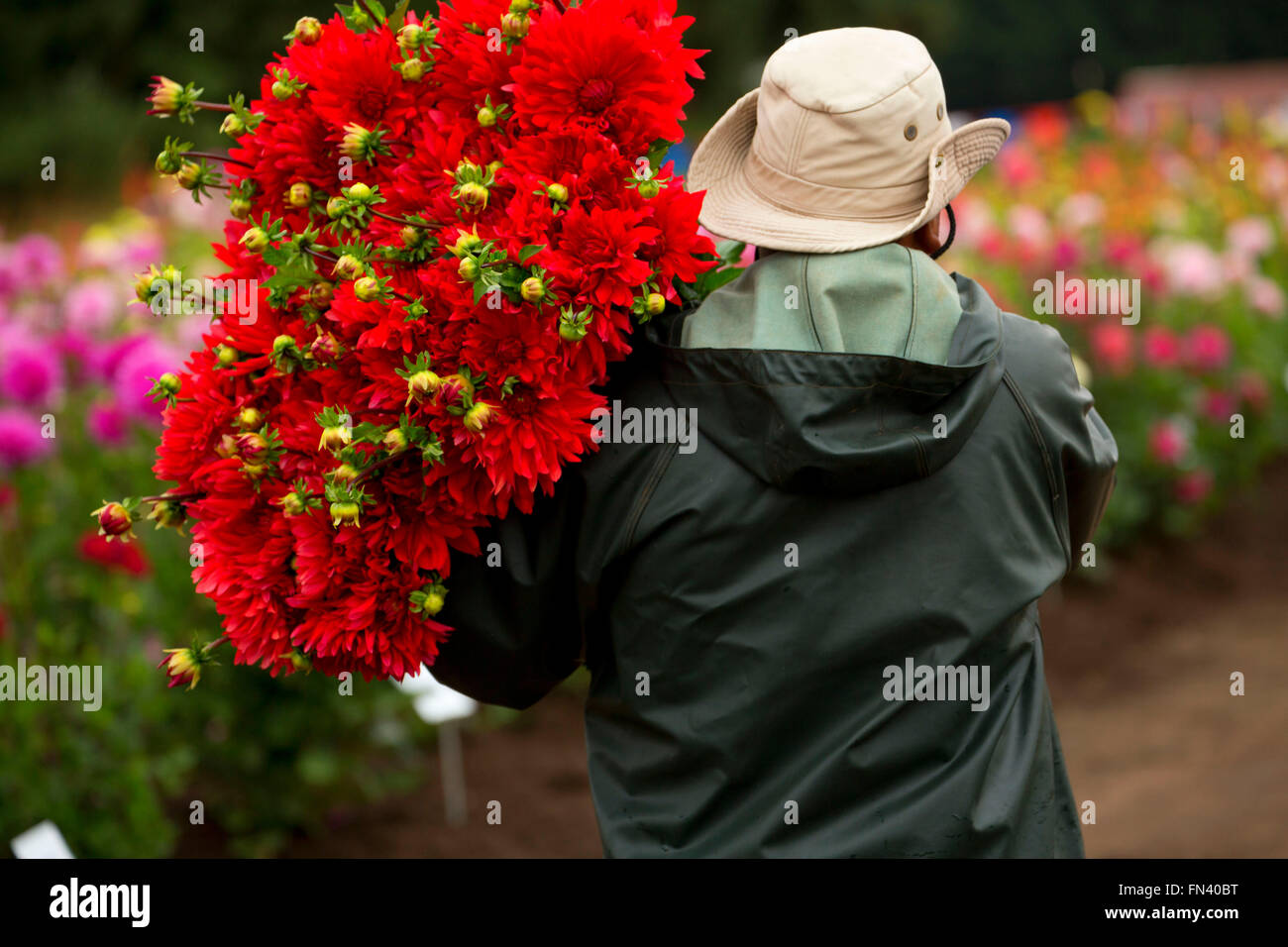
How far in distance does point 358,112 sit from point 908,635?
102cm

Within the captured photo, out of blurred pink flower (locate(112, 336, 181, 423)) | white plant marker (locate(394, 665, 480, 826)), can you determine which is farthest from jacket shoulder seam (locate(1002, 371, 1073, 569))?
blurred pink flower (locate(112, 336, 181, 423))

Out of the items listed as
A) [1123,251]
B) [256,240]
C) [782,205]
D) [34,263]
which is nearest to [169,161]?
[256,240]

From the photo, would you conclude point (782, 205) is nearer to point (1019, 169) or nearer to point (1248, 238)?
point (1248, 238)

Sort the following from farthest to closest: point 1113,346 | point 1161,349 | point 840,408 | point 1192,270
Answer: point 1192,270 → point 1161,349 → point 1113,346 → point 840,408

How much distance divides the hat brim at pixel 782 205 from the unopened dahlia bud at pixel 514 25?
A: 37 cm

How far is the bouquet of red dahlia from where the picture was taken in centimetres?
163

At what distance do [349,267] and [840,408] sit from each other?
25.9 inches

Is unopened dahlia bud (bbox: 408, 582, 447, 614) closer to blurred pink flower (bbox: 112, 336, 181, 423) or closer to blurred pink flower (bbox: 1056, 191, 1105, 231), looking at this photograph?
blurred pink flower (bbox: 112, 336, 181, 423)

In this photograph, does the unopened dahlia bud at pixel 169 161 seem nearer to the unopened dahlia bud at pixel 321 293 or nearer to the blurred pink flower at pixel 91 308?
the unopened dahlia bud at pixel 321 293

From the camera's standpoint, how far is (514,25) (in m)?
1.66

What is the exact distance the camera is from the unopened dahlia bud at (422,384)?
1.58 m

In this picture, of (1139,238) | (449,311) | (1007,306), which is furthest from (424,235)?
(1139,238)

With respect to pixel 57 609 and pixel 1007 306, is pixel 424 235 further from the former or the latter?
pixel 1007 306

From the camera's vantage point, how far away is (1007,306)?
6.30m
